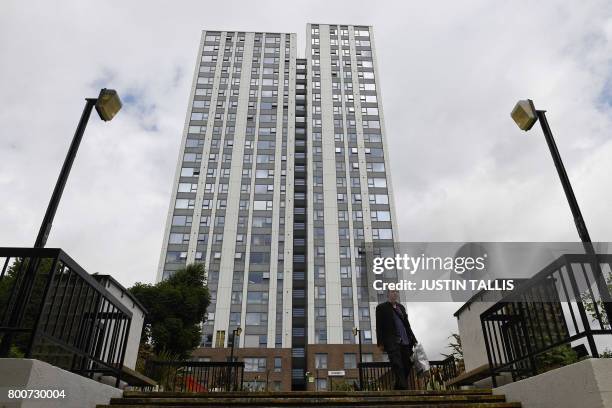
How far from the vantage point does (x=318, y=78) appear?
68.7 m

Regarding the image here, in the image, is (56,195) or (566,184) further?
(566,184)

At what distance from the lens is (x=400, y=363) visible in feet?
23.2

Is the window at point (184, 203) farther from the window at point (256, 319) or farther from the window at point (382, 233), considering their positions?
the window at point (382, 233)

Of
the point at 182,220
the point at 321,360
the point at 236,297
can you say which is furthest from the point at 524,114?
the point at 182,220

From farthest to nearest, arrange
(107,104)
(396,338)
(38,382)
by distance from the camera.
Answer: (396,338) → (107,104) → (38,382)

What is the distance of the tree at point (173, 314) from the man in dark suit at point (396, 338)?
19623 mm

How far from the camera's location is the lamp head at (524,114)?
6316 mm

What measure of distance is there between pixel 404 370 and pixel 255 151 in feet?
183

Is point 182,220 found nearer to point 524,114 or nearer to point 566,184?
point 524,114

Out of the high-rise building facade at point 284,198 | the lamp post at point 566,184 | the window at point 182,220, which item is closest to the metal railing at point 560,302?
the lamp post at point 566,184

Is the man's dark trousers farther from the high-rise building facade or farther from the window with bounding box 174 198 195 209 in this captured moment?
the window with bounding box 174 198 195 209

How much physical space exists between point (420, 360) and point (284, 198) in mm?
49968

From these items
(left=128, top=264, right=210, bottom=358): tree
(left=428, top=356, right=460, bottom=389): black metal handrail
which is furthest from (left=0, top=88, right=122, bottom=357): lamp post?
(left=128, top=264, right=210, bottom=358): tree

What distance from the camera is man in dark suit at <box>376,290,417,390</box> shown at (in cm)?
706
